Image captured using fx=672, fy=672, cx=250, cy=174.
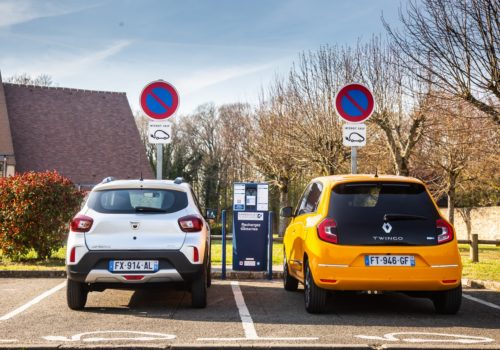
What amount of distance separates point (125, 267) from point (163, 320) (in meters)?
0.82

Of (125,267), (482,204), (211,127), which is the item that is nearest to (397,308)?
(125,267)

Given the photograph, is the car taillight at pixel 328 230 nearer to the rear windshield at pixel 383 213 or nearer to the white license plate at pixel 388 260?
the rear windshield at pixel 383 213

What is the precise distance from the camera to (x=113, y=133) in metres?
45.2

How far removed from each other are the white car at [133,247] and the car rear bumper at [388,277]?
1.62 meters

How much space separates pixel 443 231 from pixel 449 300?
2.89 ft

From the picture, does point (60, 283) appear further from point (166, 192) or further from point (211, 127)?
point (211, 127)

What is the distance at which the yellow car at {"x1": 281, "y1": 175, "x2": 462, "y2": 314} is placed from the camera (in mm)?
7613

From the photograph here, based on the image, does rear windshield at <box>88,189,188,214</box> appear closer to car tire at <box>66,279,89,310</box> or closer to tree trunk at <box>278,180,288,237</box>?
car tire at <box>66,279,89,310</box>

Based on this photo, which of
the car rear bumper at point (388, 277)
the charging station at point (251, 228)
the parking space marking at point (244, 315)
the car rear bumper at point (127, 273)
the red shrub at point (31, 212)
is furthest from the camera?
the red shrub at point (31, 212)

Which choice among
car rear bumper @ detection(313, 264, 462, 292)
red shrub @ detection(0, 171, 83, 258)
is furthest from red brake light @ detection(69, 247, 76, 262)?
red shrub @ detection(0, 171, 83, 258)

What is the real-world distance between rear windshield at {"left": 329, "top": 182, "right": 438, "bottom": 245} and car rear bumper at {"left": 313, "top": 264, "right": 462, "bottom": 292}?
0.31 meters

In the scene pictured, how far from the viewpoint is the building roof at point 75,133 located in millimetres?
42031

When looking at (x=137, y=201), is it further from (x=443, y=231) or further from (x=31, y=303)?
(x=443, y=231)

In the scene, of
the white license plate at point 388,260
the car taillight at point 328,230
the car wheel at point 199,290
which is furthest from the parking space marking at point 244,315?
the white license plate at point 388,260
